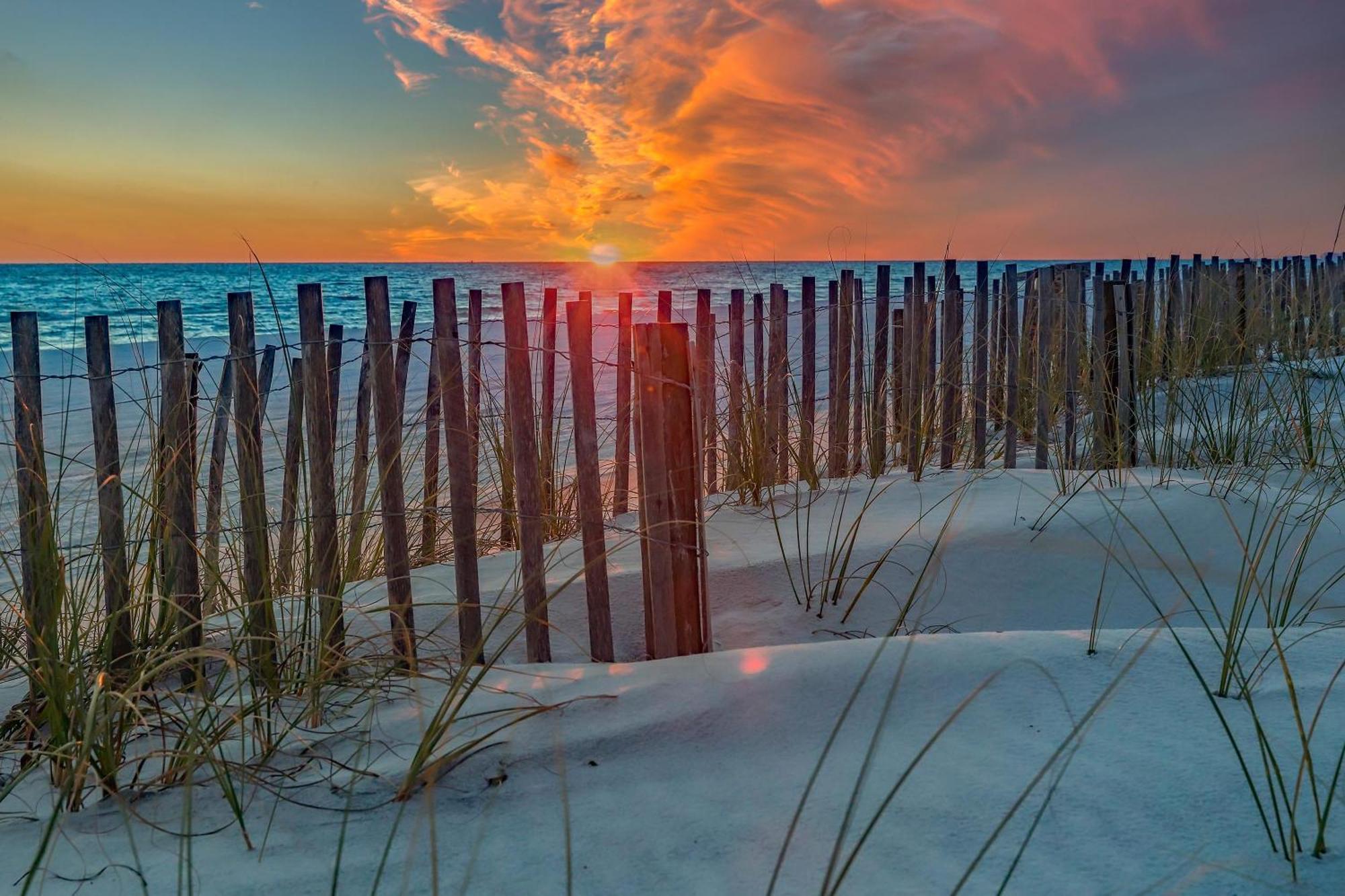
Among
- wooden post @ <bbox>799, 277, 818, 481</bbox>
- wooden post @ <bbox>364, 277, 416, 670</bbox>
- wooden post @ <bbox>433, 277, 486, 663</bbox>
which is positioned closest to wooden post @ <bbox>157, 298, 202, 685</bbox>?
wooden post @ <bbox>364, 277, 416, 670</bbox>

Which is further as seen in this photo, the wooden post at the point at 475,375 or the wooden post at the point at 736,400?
the wooden post at the point at 736,400

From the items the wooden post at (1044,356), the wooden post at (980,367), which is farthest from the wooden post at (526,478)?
the wooden post at (1044,356)

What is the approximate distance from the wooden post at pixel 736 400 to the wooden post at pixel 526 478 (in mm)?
1243

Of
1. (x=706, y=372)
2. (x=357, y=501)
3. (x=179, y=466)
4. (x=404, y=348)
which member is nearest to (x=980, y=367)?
(x=706, y=372)

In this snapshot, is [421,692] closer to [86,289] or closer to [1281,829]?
[1281,829]

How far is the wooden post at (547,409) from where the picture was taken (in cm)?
407

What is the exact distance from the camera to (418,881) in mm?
1482

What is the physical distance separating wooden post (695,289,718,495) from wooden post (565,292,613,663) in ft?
4.95

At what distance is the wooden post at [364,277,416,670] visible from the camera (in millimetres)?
2391

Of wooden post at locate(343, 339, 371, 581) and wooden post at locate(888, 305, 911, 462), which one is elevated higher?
wooden post at locate(888, 305, 911, 462)

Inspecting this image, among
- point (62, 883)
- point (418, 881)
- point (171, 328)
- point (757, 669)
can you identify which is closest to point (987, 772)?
point (757, 669)

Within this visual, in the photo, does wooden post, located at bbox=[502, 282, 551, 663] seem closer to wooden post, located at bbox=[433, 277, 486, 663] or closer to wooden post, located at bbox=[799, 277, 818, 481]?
wooden post, located at bbox=[433, 277, 486, 663]

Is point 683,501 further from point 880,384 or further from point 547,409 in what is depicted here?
point 880,384

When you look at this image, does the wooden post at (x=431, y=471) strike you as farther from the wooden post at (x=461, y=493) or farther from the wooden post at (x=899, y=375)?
the wooden post at (x=899, y=375)
